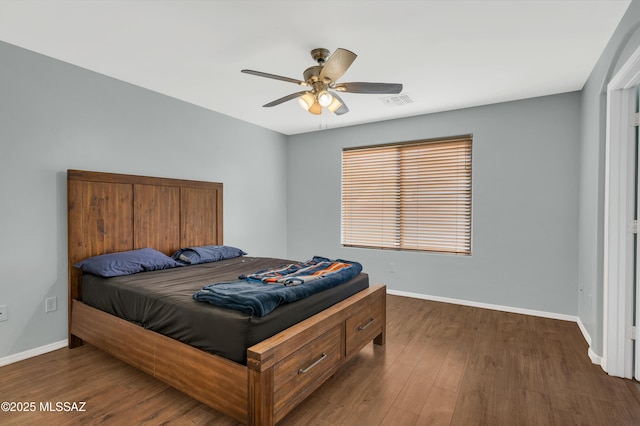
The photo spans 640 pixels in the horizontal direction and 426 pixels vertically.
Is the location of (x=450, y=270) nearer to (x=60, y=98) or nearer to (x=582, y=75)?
(x=582, y=75)

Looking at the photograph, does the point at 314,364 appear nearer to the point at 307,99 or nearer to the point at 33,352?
the point at 307,99

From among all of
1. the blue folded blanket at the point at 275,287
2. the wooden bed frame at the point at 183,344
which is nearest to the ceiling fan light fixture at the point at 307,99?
the blue folded blanket at the point at 275,287

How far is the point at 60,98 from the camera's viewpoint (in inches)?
112

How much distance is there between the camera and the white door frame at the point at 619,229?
231cm

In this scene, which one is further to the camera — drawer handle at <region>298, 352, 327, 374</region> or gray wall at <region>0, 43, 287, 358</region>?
gray wall at <region>0, 43, 287, 358</region>

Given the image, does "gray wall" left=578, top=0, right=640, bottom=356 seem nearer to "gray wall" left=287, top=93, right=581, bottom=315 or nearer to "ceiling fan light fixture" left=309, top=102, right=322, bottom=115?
"gray wall" left=287, top=93, right=581, bottom=315

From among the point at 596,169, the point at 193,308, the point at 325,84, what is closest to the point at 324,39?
the point at 325,84

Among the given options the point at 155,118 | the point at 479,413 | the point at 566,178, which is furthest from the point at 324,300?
the point at 566,178

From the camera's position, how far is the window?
13.7ft

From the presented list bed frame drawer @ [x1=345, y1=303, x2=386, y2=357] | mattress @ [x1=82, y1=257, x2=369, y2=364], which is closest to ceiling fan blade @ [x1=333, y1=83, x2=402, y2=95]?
mattress @ [x1=82, y1=257, x2=369, y2=364]

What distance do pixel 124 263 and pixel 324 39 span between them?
8.33ft

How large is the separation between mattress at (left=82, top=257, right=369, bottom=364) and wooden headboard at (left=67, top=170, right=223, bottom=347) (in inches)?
15.9

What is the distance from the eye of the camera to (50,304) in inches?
110

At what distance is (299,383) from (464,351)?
1.66 metres
